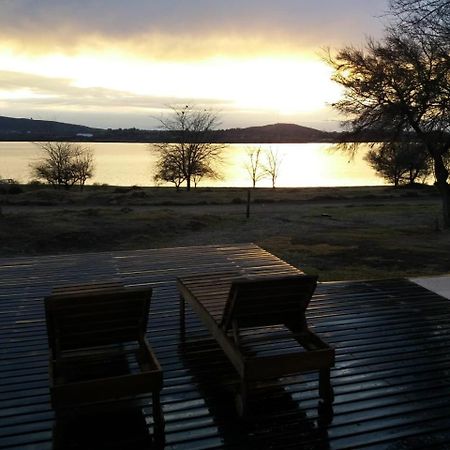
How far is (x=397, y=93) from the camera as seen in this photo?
15.5 meters

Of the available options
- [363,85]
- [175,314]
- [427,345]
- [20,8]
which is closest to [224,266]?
[175,314]

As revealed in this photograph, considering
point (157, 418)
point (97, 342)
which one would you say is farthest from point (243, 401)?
point (97, 342)

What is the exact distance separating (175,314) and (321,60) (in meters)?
15.1

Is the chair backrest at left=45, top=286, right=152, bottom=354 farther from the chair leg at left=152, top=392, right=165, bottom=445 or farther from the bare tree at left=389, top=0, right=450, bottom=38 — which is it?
the bare tree at left=389, top=0, right=450, bottom=38

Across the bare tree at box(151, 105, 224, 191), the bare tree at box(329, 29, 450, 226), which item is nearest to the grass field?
the bare tree at box(329, 29, 450, 226)

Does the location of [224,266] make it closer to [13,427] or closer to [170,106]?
[13,427]

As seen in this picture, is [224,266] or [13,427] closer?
[13,427]

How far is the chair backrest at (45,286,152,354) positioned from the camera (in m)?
3.10

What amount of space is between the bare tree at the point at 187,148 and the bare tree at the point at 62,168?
6.45 meters

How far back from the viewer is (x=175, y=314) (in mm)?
Result: 5020

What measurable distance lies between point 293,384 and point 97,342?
139 cm

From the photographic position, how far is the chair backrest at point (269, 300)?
3.25 m

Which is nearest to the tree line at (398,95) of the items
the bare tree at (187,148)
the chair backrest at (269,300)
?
the chair backrest at (269,300)

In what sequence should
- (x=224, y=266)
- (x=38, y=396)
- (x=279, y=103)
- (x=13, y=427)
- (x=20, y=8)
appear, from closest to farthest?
(x=13, y=427) < (x=38, y=396) < (x=224, y=266) < (x=20, y=8) < (x=279, y=103)
